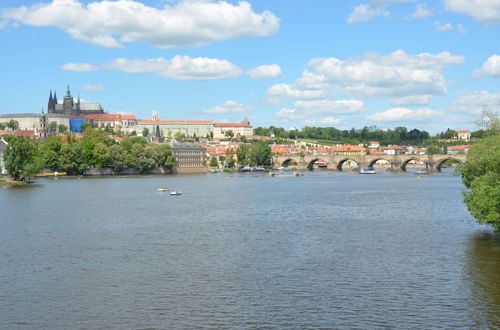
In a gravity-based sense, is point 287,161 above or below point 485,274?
below

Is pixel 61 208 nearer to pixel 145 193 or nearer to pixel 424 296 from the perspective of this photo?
pixel 145 193

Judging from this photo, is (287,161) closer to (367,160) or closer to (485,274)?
(367,160)

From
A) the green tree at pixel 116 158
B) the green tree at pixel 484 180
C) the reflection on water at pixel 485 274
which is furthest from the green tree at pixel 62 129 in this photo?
the reflection on water at pixel 485 274

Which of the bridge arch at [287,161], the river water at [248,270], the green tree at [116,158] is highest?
the green tree at [116,158]

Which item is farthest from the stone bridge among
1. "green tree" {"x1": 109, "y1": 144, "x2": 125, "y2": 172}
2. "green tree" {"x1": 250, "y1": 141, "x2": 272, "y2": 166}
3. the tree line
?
"green tree" {"x1": 109, "y1": 144, "x2": 125, "y2": 172}

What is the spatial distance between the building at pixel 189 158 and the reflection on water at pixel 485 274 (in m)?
106

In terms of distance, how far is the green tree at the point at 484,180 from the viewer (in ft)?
90.7

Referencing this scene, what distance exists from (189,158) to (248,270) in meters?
121

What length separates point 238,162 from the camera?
497ft

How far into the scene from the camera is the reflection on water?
734 inches

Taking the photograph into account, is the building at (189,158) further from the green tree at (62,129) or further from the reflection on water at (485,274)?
the reflection on water at (485,274)

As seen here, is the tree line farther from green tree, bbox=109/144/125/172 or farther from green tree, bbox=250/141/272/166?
green tree, bbox=250/141/272/166

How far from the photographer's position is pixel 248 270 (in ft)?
80.7

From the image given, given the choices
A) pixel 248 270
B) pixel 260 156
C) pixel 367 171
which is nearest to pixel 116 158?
pixel 260 156
